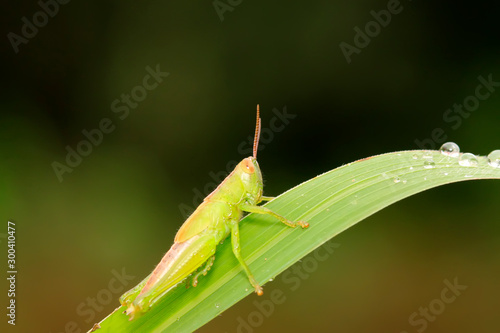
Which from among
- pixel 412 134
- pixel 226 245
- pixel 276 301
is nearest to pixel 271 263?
pixel 226 245

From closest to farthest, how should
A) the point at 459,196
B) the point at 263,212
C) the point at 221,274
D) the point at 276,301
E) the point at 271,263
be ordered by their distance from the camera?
1. the point at 271,263
2. the point at 221,274
3. the point at 263,212
4. the point at 276,301
5. the point at 459,196

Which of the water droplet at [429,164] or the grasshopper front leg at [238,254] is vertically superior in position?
the grasshopper front leg at [238,254]

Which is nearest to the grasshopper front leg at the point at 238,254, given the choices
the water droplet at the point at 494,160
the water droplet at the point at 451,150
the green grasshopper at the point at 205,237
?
the green grasshopper at the point at 205,237

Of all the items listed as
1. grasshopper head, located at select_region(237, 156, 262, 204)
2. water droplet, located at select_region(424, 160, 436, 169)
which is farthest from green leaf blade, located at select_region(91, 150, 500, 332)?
grasshopper head, located at select_region(237, 156, 262, 204)

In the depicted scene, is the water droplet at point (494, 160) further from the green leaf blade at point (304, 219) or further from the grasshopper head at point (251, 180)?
the grasshopper head at point (251, 180)

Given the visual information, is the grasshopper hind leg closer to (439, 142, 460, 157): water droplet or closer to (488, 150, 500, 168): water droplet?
(439, 142, 460, 157): water droplet

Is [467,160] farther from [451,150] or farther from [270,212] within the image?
[270,212]

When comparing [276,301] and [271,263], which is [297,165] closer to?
[276,301]
